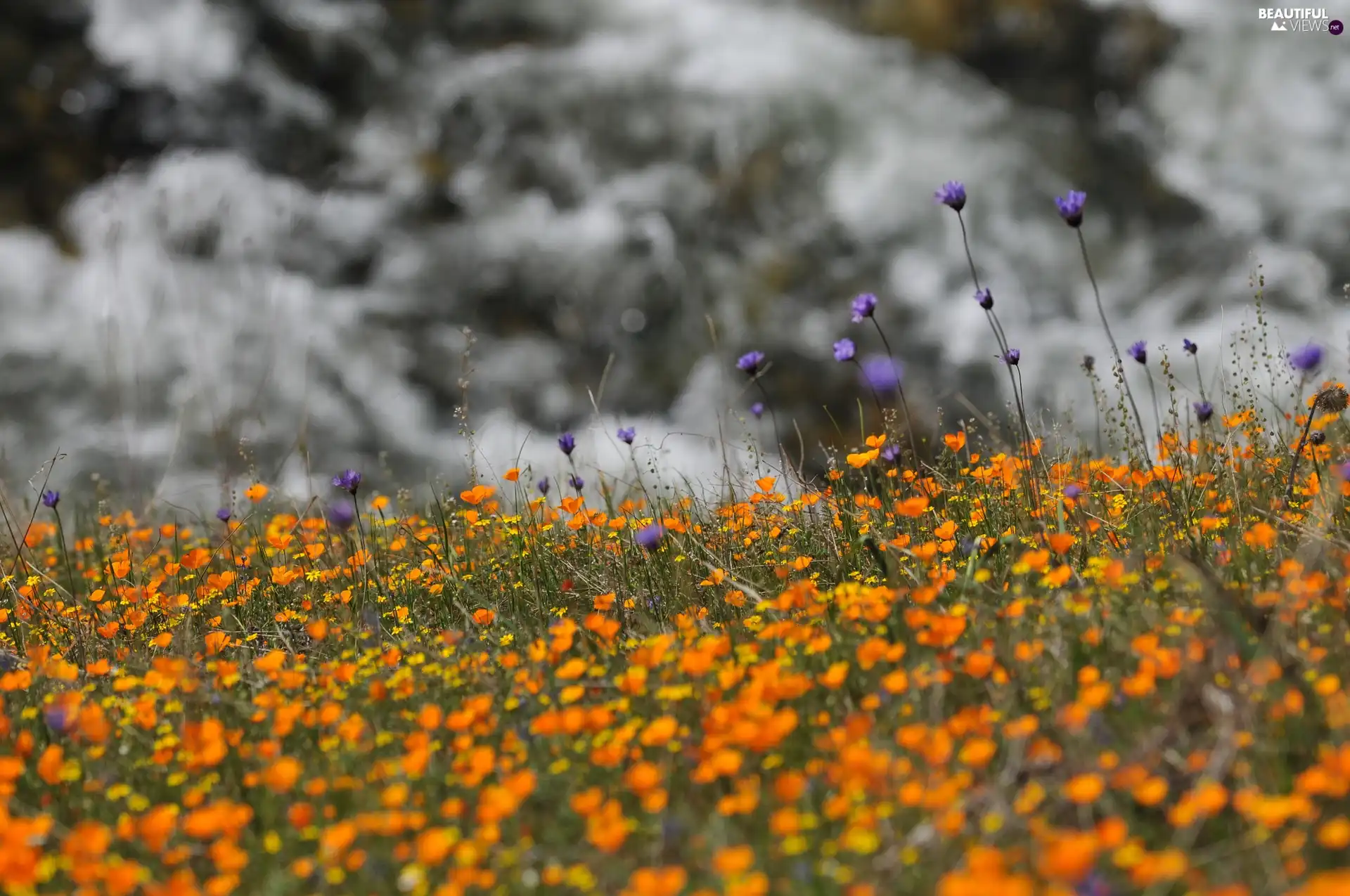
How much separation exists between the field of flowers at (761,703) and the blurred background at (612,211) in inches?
162

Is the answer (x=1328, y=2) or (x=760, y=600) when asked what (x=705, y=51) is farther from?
(x=760, y=600)

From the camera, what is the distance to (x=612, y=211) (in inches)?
329

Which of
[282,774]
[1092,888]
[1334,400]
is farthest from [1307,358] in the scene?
[282,774]

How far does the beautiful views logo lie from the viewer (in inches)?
346

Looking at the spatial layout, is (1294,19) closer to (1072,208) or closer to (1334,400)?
(1334,400)

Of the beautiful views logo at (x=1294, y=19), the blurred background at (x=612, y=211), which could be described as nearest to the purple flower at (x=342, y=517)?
the blurred background at (x=612, y=211)

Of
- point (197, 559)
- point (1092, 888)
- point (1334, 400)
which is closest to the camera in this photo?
point (1092, 888)

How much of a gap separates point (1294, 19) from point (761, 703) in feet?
29.4

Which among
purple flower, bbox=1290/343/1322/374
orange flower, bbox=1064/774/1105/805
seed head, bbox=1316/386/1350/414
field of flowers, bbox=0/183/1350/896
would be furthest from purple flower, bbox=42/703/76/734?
seed head, bbox=1316/386/1350/414

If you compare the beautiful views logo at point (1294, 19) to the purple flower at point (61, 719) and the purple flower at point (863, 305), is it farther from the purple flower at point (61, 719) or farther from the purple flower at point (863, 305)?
the purple flower at point (61, 719)

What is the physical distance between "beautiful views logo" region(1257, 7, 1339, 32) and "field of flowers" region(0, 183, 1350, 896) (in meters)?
6.55

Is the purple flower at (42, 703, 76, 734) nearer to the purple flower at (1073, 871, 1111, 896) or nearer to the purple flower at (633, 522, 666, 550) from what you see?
the purple flower at (633, 522, 666, 550)

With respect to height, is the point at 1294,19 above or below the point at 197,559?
above

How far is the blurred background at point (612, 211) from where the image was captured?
782cm
